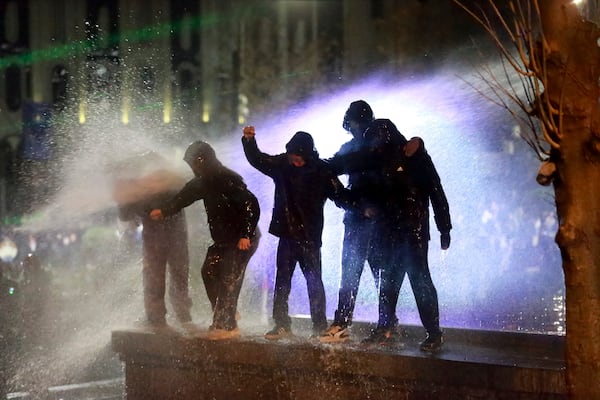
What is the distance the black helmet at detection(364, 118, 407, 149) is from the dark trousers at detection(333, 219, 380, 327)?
0.78m

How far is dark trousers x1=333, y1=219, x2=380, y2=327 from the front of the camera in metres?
6.90

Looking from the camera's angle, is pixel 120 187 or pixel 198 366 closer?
pixel 198 366

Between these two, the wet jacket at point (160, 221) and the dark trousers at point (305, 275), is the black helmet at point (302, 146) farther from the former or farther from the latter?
the wet jacket at point (160, 221)

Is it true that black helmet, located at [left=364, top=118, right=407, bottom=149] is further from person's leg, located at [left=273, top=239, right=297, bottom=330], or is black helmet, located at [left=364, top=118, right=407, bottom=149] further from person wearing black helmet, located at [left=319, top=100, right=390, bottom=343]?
person's leg, located at [left=273, top=239, right=297, bottom=330]

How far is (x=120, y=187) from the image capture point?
936cm

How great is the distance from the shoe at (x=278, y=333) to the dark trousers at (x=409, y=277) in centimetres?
98

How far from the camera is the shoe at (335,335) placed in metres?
6.58

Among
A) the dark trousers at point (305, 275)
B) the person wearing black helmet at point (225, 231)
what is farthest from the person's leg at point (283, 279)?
the person wearing black helmet at point (225, 231)

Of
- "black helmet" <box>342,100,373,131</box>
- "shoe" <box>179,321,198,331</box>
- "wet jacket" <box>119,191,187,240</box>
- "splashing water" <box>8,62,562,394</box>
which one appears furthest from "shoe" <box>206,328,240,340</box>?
"black helmet" <box>342,100,373,131</box>

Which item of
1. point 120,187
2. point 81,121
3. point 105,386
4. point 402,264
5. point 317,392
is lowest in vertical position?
point 105,386

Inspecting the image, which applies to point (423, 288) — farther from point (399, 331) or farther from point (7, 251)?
point (7, 251)

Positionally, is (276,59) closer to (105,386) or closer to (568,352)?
(105,386)

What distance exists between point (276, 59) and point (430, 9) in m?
10.5

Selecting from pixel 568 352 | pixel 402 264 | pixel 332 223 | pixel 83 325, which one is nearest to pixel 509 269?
pixel 332 223
